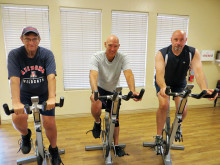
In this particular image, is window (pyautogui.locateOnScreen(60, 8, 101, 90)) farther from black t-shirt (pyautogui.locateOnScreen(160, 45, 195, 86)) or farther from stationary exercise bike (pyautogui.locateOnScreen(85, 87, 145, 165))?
black t-shirt (pyautogui.locateOnScreen(160, 45, 195, 86))

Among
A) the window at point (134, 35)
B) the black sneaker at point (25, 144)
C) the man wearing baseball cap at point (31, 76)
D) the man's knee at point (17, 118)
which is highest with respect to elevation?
the window at point (134, 35)

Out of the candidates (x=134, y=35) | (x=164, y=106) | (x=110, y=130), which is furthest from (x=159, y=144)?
(x=134, y=35)

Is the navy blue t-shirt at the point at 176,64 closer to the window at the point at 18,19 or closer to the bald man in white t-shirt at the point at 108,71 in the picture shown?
the bald man in white t-shirt at the point at 108,71

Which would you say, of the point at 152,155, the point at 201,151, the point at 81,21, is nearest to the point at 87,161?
the point at 152,155

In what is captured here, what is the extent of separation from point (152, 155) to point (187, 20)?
3125 mm

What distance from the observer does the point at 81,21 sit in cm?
335

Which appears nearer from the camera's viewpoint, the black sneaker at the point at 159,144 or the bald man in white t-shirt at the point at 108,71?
the bald man in white t-shirt at the point at 108,71

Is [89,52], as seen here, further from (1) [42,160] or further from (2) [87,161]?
(1) [42,160]

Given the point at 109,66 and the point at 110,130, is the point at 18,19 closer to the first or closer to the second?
the point at 109,66

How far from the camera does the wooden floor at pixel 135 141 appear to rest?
7.26 ft

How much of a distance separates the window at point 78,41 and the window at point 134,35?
427mm

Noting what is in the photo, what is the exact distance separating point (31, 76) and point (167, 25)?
316 cm

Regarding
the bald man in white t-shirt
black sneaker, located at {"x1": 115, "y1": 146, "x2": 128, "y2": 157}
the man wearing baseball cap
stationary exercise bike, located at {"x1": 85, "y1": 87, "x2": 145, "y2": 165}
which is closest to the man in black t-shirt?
the bald man in white t-shirt

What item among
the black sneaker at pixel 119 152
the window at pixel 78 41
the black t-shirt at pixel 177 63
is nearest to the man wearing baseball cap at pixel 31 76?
the black sneaker at pixel 119 152
